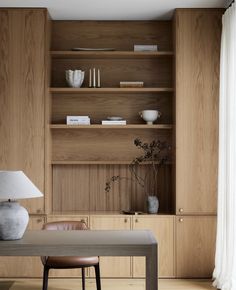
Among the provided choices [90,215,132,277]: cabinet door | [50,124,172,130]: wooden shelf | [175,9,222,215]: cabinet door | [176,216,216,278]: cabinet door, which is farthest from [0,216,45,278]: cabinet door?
[175,9,222,215]: cabinet door

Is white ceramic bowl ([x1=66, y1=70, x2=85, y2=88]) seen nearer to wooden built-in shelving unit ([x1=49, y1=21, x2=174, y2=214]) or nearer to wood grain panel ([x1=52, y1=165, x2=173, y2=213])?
wooden built-in shelving unit ([x1=49, y1=21, x2=174, y2=214])

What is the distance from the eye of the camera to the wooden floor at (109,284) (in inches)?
192

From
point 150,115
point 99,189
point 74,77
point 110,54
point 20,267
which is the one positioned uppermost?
point 110,54

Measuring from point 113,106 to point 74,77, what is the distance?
536 mm

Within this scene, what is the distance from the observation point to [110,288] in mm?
4879

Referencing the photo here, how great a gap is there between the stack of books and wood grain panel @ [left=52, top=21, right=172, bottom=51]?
0.76 metres

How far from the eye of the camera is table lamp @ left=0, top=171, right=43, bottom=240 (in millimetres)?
3539

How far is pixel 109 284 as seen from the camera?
5012 millimetres

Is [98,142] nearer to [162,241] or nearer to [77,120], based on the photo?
[77,120]

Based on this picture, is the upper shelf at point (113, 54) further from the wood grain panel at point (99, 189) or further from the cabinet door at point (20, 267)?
the cabinet door at point (20, 267)

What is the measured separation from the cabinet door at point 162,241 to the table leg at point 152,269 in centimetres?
159

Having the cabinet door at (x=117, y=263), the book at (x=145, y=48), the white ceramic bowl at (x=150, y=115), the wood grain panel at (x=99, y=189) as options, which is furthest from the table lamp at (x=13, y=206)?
the book at (x=145, y=48)

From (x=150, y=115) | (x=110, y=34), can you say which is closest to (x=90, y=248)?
(x=150, y=115)

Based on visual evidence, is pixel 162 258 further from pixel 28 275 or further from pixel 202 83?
pixel 202 83
